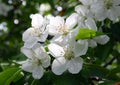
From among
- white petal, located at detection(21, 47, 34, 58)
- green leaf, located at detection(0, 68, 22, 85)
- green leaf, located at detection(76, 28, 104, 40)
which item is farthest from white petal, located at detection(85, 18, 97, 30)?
green leaf, located at detection(0, 68, 22, 85)

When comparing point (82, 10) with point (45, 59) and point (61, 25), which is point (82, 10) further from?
point (45, 59)

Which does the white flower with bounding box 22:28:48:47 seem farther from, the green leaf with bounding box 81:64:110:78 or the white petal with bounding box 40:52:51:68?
the green leaf with bounding box 81:64:110:78

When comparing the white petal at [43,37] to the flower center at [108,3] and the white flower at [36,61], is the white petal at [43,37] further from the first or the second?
the flower center at [108,3]

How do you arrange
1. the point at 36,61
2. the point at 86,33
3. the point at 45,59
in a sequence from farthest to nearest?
the point at 36,61 < the point at 45,59 < the point at 86,33

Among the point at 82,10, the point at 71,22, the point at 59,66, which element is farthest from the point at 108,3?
the point at 59,66

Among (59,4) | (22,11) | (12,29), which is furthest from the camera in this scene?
(12,29)

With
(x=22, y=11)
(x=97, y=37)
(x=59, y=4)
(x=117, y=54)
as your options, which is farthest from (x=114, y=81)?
(x=22, y=11)

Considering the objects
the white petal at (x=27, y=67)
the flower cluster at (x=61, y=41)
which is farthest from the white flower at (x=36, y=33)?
the white petal at (x=27, y=67)

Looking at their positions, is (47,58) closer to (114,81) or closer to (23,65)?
(23,65)
